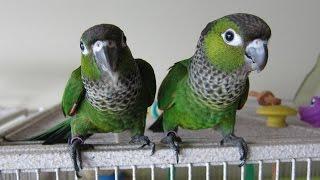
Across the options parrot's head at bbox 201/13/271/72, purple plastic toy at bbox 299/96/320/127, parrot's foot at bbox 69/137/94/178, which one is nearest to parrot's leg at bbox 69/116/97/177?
parrot's foot at bbox 69/137/94/178

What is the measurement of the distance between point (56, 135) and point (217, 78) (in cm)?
36

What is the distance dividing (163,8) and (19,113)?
820 mm

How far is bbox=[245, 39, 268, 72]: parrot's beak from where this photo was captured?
1.84 feet

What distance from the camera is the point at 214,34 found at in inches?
25.1

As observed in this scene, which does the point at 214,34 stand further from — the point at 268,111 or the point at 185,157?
the point at 268,111

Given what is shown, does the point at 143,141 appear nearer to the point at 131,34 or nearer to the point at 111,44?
the point at 111,44

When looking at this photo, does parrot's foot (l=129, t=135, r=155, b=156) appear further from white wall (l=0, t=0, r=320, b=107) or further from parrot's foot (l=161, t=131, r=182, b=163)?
white wall (l=0, t=0, r=320, b=107)

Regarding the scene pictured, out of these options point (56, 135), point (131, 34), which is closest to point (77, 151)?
point (56, 135)

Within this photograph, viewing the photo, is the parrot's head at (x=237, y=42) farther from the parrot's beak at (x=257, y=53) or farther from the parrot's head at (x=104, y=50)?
the parrot's head at (x=104, y=50)

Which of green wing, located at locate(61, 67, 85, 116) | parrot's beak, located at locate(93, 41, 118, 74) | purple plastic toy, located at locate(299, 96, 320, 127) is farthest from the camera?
purple plastic toy, located at locate(299, 96, 320, 127)

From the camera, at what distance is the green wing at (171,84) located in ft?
2.44

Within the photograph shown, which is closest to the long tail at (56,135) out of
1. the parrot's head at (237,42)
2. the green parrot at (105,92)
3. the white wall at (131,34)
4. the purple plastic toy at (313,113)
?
the green parrot at (105,92)

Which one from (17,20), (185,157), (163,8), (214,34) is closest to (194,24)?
(163,8)

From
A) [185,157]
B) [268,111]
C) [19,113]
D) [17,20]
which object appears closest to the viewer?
[185,157]
